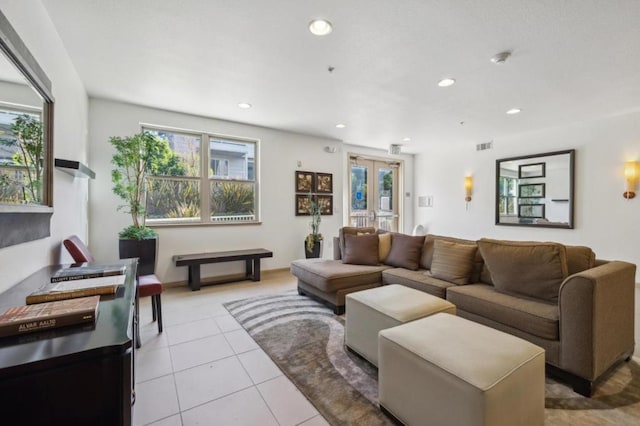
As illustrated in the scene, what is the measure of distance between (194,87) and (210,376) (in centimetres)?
297

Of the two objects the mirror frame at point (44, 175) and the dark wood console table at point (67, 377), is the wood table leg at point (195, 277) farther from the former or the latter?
the dark wood console table at point (67, 377)

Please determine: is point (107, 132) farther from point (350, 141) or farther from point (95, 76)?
point (350, 141)

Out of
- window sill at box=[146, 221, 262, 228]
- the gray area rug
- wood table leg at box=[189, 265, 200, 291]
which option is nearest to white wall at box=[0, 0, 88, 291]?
window sill at box=[146, 221, 262, 228]

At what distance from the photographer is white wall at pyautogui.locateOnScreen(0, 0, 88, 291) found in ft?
5.09

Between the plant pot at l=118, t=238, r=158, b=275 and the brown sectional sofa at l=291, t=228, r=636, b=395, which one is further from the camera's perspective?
the plant pot at l=118, t=238, r=158, b=275

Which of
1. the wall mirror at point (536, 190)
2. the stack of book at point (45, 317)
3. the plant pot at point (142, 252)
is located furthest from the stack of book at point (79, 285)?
the wall mirror at point (536, 190)

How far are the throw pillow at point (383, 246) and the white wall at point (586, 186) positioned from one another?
317 cm

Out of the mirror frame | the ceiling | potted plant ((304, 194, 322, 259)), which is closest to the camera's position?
the mirror frame

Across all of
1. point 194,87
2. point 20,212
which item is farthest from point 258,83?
point 20,212

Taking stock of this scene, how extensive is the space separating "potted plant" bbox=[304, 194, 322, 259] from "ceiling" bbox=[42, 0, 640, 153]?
71.7 inches

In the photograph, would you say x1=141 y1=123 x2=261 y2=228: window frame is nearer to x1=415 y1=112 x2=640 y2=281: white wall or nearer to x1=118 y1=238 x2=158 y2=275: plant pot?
x1=118 y1=238 x2=158 y2=275: plant pot

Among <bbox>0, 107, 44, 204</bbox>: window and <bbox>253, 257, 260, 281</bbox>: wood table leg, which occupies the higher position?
<bbox>0, 107, 44, 204</bbox>: window

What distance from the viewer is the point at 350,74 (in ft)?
9.68

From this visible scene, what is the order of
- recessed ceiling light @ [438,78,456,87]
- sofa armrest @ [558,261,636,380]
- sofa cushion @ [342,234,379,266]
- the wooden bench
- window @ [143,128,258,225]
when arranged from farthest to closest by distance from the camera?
1. window @ [143,128,258,225]
2. the wooden bench
3. sofa cushion @ [342,234,379,266]
4. recessed ceiling light @ [438,78,456,87]
5. sofa armrest @ [558,261,636,380]
